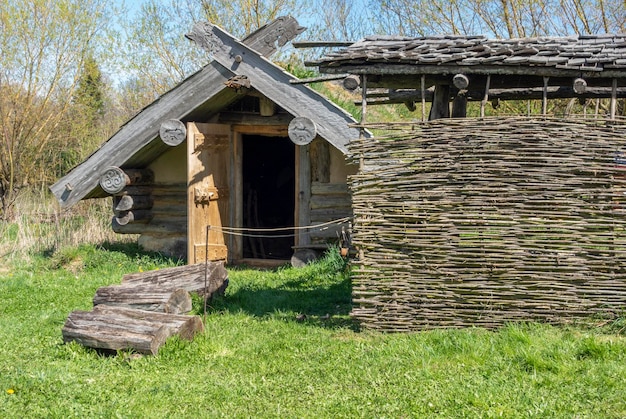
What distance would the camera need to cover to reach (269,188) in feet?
52.5

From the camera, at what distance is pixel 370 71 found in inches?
313

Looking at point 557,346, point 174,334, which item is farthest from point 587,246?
point 174,334

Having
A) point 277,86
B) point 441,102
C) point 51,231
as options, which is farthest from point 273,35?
point 51,231

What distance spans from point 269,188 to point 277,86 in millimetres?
5177

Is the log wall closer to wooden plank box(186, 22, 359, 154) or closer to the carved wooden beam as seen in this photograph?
wooden plank box(186, 22, 359, 154)

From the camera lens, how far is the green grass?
18.5ft

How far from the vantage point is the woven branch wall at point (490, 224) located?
24.6ft

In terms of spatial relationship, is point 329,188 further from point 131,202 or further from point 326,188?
point 131,202

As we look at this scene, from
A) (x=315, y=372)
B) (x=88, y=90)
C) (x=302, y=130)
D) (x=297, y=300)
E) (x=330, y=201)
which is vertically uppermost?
(x=88, y=90)

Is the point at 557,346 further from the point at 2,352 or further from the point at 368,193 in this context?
the point at 2,352

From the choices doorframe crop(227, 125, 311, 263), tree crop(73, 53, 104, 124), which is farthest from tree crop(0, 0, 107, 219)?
doorframe crop(227, 125, 311, 263)

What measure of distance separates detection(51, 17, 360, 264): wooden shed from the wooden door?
0.05 feet

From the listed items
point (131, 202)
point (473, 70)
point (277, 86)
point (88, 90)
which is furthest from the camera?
point (88, 90)

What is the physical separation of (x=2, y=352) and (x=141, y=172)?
574 centimetres
